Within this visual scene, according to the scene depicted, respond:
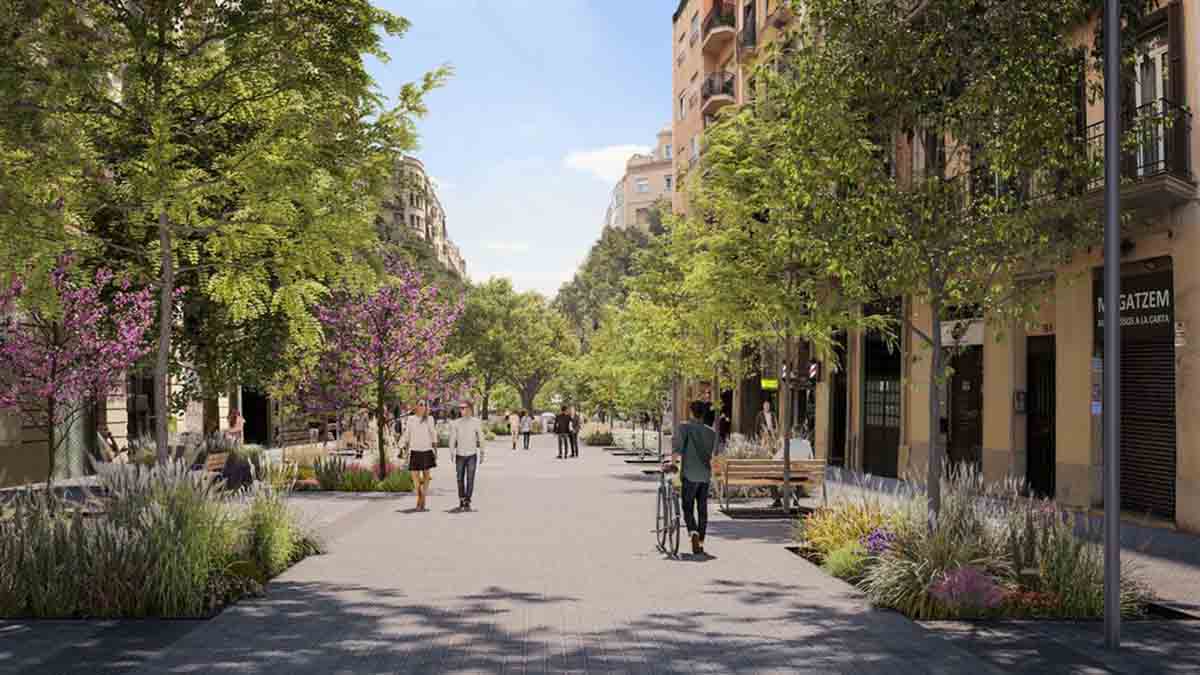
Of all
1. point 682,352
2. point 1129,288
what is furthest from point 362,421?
point 1129,288

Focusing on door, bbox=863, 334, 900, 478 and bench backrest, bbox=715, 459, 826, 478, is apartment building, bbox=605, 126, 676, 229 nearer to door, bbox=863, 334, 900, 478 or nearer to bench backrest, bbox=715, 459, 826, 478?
door, bbox=863, 334, 900, 478

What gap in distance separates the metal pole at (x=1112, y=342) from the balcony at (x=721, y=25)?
131 ft

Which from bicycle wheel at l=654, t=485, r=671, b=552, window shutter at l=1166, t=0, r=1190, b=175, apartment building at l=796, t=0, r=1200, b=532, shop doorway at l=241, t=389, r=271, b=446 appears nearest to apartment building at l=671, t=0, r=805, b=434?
apartment building at l=796, t=0, r=1200, b=532

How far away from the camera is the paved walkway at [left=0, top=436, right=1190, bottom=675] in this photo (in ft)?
24.4

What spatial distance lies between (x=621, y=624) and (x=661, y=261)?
967 inches

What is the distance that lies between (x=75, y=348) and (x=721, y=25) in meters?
32.6

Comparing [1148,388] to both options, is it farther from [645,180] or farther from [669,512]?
[645,180]

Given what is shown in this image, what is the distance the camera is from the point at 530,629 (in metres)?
8.52

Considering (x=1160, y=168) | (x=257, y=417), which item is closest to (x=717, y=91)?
(x=257, y=417)

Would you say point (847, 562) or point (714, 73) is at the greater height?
point (714, 73)

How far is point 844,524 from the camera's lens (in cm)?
1209

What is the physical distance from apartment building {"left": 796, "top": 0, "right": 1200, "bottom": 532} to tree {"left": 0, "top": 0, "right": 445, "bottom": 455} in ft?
18.9

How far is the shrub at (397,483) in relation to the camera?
2239 centimetres

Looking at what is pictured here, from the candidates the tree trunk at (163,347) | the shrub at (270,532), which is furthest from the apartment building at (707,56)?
→ the shrub at (270,532)
